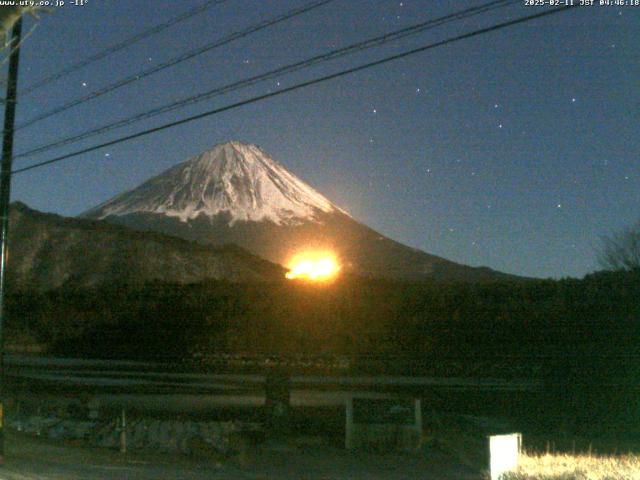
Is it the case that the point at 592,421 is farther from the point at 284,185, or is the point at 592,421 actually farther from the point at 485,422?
the point at 284,185

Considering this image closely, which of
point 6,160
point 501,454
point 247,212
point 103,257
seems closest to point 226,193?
point 247,212

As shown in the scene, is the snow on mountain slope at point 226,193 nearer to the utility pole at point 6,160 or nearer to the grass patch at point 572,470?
the utility pole at point 6,160

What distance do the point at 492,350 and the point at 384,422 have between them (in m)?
21.1

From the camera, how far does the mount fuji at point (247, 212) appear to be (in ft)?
497

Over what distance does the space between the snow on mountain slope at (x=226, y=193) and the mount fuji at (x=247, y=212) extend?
18 cm

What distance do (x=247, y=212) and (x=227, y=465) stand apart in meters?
154

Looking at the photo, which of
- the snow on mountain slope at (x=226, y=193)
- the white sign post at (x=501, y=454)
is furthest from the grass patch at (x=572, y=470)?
the snow on mountain slope at (x=226, y=193)

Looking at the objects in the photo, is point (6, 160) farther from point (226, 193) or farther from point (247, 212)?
point (226, 193)

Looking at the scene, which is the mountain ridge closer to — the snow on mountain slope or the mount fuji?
the mount fuji

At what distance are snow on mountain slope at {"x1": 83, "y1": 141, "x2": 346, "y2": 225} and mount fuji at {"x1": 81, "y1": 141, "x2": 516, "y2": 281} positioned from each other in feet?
0.58

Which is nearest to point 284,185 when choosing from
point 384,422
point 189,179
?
point 189,179

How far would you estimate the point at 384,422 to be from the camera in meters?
19.5

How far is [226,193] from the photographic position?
175000 mm

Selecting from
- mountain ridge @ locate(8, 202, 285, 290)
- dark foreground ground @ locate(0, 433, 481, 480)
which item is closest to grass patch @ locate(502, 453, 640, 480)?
dark foreground ground @ locate(0, 433, 481, 480)
